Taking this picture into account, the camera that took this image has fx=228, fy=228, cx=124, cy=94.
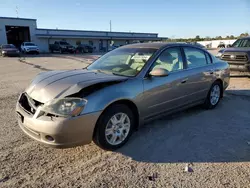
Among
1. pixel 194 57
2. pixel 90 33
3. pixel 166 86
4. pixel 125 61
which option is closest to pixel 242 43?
pixel 194 57

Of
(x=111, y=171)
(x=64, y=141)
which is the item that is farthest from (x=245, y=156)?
(x=64, y=141)

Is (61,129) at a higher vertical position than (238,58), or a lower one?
lower

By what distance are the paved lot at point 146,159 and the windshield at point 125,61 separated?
117 cm

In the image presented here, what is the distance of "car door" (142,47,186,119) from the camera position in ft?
12.6

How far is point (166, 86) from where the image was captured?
4.13 metres

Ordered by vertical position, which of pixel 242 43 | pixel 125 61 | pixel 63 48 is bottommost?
pixel 63 48

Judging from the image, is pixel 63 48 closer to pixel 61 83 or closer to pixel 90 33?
pixel 90 33

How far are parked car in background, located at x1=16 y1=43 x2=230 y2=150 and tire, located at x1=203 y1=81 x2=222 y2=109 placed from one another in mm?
479

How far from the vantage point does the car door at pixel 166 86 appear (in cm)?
386

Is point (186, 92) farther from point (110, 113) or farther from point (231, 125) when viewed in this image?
point (110, 113)

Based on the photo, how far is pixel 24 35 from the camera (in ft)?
141

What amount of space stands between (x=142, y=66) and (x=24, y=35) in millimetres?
44685

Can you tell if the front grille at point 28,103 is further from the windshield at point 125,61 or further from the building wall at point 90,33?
the building wall at point 90,33

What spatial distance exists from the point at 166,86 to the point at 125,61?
0.91 meters
